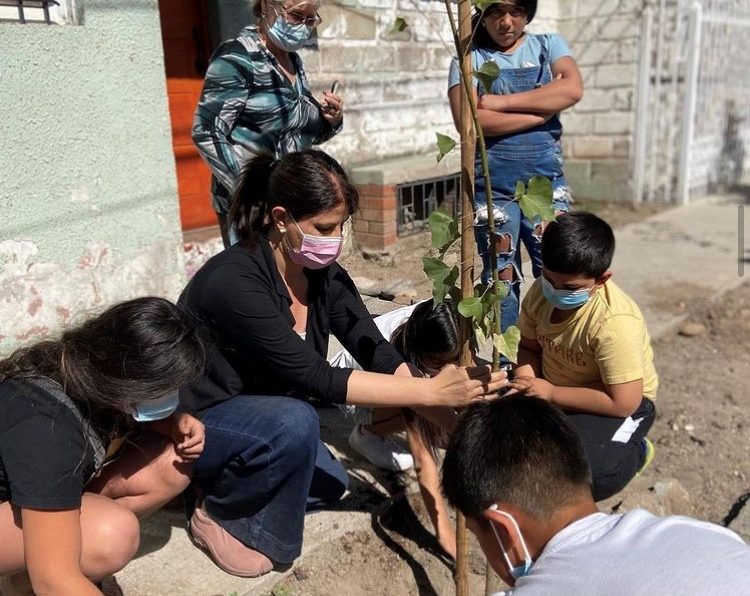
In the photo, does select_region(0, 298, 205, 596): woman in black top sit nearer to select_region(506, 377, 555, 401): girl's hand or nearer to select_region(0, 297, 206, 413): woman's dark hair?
select_region(0, 297, 206, 413): woman's dark hair

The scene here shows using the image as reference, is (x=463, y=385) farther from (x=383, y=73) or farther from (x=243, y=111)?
(x=383, y=73)

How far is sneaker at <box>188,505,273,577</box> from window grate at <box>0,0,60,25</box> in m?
2.28

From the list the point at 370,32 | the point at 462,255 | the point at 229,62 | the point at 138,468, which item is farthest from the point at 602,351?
the point at 370,32

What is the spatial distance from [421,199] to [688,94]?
234 inches

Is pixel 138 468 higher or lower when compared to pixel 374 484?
higher

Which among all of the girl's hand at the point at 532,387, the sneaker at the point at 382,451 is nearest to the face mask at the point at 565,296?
the girl's hand at the point at 532,387

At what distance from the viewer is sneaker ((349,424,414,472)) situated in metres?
2.81

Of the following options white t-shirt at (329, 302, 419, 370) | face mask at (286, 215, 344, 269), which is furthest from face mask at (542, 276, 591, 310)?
face mask at (286, 215, 344, 269)

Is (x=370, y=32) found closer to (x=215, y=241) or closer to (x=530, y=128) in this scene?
(x=215, y=241)

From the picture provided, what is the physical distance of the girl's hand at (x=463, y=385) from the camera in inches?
75.5

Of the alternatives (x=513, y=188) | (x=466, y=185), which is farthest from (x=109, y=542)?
(x=513, y=188)

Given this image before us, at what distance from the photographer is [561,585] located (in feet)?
4.06

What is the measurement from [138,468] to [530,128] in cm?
194

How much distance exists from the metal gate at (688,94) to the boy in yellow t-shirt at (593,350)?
5844mm
